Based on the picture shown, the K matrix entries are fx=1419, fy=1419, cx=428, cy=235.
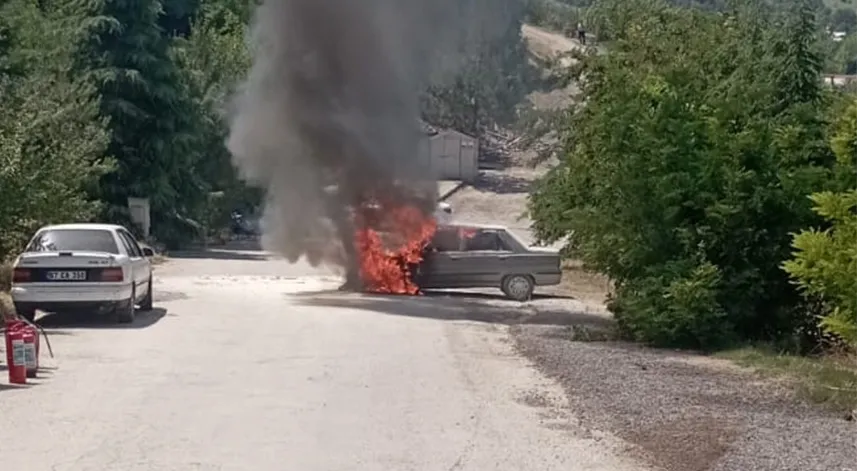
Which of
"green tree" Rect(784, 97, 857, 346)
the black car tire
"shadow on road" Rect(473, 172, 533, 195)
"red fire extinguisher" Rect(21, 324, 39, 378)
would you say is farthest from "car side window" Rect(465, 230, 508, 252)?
"shadow on road" Rect(473, 172, 533, 195)

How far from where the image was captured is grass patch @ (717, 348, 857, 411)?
15.0 meters

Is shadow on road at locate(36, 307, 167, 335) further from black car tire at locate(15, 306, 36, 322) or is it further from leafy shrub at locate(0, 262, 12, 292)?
leafy shrub at locate(0, 262, 12, 292)

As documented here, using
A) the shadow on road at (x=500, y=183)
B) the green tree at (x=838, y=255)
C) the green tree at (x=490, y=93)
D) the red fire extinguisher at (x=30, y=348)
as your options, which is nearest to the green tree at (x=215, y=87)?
the green tree at (x=490, y=93)

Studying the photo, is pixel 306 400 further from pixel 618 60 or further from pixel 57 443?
pixel 618 60

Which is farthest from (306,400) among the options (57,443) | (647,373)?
(647,373)

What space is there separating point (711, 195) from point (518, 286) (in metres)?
9.50

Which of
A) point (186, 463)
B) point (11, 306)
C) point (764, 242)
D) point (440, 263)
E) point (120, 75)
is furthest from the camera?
point (120, 75)

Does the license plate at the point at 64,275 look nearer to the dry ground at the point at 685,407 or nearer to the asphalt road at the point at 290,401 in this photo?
the asphalt road at the point at 290,401

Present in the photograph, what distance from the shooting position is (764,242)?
20.9 metres

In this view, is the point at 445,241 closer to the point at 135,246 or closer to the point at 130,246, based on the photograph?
the point at 135,246

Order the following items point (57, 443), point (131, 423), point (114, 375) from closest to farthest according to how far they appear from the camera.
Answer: point (57, 443) < point (131, 423) < point (114, 375)

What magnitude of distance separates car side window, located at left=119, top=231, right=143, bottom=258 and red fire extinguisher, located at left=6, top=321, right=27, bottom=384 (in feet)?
26.5

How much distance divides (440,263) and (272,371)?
45.1ft

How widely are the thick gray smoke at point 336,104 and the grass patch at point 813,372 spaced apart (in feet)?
38.2
